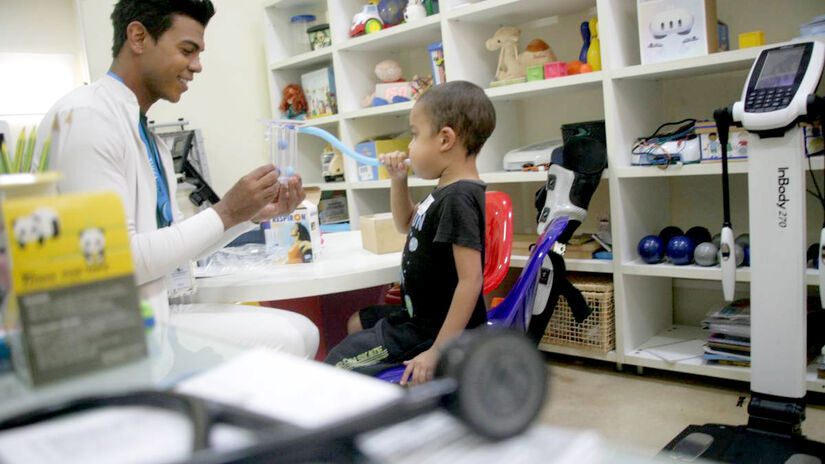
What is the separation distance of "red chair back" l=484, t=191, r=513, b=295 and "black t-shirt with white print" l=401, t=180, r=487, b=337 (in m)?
0.18

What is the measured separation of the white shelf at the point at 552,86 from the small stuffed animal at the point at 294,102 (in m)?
1.41

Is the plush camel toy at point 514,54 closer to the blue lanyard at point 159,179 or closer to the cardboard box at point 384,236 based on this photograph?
the cardboard box at point 384,236

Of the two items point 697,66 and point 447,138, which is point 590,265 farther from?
point 447,138

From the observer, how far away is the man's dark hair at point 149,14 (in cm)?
160

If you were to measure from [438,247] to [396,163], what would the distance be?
13.7 inches

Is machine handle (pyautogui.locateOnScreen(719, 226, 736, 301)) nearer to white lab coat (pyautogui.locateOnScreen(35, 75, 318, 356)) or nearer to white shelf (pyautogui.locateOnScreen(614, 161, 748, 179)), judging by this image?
white shelf (pyautogui.locateOnScreen(614, 161, 748, 179))

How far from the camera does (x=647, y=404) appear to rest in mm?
2271

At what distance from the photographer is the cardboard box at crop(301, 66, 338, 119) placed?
12.1ft

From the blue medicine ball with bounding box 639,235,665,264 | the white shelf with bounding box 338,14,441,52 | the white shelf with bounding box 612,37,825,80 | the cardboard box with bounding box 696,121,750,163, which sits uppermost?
the white shelf with bounding box 338,14,441,52

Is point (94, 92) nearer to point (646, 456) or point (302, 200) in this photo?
point (302, 200)

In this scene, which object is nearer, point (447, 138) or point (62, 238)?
point (62, 238)

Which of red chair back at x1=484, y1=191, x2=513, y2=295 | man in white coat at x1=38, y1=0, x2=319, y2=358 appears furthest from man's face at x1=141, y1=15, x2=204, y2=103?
red chair back at x1=484, y1=191, x2=513, y2=295

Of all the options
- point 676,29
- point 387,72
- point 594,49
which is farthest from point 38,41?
point 676,29

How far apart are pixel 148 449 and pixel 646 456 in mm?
351
